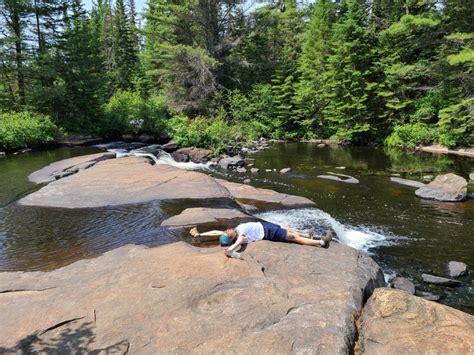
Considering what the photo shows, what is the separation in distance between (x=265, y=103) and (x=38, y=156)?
1785 centimetres

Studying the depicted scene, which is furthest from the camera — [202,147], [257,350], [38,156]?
[202,147]

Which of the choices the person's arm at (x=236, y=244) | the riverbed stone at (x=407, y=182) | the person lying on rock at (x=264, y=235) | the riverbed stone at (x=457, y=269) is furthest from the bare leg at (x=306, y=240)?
the riverbed stone at (x=407, y=182)

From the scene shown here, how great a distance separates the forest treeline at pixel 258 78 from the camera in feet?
73.3

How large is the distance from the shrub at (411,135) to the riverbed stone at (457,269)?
1808cm

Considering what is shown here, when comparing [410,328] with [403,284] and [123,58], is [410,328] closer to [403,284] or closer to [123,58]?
[403,284]

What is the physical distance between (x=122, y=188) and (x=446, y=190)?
10802 millimetres

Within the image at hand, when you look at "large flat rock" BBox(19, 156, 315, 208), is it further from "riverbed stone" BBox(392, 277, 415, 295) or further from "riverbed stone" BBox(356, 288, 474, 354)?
"riverbed stone" BBox(356, 288, 474, 354)

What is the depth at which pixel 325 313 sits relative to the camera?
4371mm

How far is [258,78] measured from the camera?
33.5m

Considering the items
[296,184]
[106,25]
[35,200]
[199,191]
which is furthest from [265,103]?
[106,25]

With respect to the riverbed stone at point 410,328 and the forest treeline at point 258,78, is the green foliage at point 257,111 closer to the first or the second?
the forest treeline at point 258,78

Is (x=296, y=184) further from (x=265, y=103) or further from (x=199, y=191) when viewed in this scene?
(x=265, y=103)

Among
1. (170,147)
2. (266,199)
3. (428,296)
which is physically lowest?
(428,296)

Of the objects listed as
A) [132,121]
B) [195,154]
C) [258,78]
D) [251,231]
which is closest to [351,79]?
[258,78]
